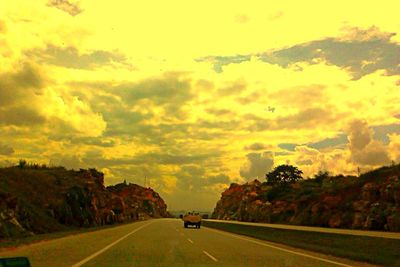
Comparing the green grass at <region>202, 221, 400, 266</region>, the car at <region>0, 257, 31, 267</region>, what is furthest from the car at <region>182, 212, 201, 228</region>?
the car at <region>0, 257, 31, 267</region>

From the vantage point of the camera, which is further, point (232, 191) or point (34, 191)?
point (232, 191)

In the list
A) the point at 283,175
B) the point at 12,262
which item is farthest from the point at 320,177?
the point at 12,262

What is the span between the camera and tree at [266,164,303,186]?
495 feet

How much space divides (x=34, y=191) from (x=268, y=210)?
48.1m

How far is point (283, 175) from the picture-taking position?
154m

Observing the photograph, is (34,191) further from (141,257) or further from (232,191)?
(232,191)

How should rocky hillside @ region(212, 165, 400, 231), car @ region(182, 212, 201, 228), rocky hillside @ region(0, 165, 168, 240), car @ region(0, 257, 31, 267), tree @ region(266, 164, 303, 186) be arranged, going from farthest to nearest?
1. tree @ region(266, 164, 303, 186)
2. car @ region(182, 212, 201, 228)
3. rocky hillside @ region(212, 165, 400, 231)
4. rocky hillside @ region(0, 165, 168, 240)
5. car @ region(0, 257, 31, 267)

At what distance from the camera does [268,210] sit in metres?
93.8

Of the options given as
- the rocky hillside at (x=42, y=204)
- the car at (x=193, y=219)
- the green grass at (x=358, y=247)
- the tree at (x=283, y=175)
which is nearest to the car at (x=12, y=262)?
the green grass at (x=358, y=247)

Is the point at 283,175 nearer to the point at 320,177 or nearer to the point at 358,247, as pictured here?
the point at 320,177

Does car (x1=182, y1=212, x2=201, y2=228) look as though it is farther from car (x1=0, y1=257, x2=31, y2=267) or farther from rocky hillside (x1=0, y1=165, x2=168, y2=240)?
car (x1=0, y1=257, x2=31, y2=267)

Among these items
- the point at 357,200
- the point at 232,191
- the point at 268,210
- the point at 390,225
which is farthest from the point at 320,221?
the point at 232,191

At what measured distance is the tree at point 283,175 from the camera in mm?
151000

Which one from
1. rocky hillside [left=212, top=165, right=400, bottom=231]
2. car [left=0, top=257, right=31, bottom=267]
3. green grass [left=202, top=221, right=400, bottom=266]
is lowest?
green grass [left=202, top=221, right=400, bottom=266]
